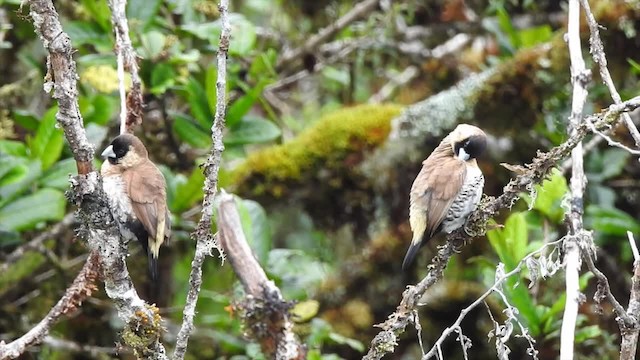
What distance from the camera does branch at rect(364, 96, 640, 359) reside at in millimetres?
2492

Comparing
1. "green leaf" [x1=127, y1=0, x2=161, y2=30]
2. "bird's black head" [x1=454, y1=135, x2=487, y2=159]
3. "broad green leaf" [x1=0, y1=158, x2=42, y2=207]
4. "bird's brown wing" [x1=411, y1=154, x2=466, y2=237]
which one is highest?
"green leaf" [x1=127, y1=0, x2=161, y2=30]

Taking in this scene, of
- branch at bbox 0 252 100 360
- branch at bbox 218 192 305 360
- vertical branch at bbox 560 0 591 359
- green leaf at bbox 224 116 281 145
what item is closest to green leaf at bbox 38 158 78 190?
green leaf at bbox 224 116 281 145

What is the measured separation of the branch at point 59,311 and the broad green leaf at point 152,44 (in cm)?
157

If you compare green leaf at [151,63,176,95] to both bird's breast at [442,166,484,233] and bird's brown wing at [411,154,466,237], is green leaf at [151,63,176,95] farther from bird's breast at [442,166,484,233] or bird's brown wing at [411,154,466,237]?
bird's breast at [442,166,484,233]

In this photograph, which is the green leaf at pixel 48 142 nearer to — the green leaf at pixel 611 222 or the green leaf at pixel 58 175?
the green leaf at pixel 58 175

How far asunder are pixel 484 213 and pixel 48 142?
212 cm

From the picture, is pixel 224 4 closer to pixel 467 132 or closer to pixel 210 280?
pixel 467 132

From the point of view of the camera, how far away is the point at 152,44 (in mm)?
4316

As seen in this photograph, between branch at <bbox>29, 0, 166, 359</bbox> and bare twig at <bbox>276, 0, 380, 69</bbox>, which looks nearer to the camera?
branch at <bbox>29, 0, 166, 359</bbox>

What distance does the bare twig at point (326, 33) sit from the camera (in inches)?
212

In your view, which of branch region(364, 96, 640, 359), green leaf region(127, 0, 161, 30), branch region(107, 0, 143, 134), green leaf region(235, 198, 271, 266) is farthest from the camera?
green leaf region(127, 0, 161, 30)

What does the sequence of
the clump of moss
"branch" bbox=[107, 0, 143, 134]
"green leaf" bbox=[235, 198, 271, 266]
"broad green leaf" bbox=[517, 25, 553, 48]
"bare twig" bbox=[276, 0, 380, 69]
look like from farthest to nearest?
"bare twig" bbox=[276, 0, 380, 69] < "broad green leaf" bbox=[517, 25, 553, 48] < "green leaf" bbox=[235, 198, 271, 266] < "branch" bbox=[107, 0, 143, 134] < the clump of moss

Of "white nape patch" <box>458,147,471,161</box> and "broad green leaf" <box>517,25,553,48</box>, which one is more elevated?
"broad green leaf" <box>517,25,553,48</box>

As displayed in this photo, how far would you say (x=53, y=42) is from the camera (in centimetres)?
235
